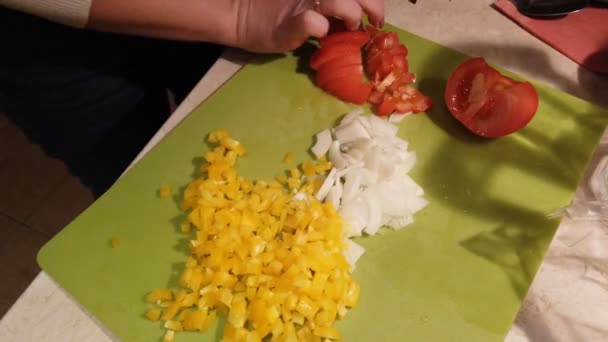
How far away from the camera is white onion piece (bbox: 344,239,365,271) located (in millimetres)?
834

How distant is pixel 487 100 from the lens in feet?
3.10

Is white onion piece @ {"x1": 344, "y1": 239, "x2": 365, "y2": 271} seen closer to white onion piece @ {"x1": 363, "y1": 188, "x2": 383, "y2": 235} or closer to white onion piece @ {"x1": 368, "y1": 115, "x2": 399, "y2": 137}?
white onion piece @ {"x1": 363, "y1": 188, "x2": 383, "y2": 235}

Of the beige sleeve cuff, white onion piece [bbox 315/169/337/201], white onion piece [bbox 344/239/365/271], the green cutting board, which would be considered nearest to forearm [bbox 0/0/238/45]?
the beige sleeve cuff

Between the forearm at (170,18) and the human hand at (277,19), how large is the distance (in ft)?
0.07

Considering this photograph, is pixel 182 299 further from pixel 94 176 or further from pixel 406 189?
pixel 94 176

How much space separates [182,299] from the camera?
78cm

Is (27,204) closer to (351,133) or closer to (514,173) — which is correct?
(351,133)

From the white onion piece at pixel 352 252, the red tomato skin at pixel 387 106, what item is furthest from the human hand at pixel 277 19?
the white onion piece at pixel 352 252

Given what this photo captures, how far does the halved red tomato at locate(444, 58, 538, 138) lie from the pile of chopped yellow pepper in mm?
316

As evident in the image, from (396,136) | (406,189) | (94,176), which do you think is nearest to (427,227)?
(406,189)

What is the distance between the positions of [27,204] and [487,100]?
1.44 metres

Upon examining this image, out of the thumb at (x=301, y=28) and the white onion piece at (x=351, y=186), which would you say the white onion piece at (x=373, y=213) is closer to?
the white onion piece at (x=351, y=186)

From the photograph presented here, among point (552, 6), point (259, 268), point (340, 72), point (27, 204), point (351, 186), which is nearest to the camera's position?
point (259, 268)

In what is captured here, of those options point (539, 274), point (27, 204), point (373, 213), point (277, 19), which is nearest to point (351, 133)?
point (373, 213)
